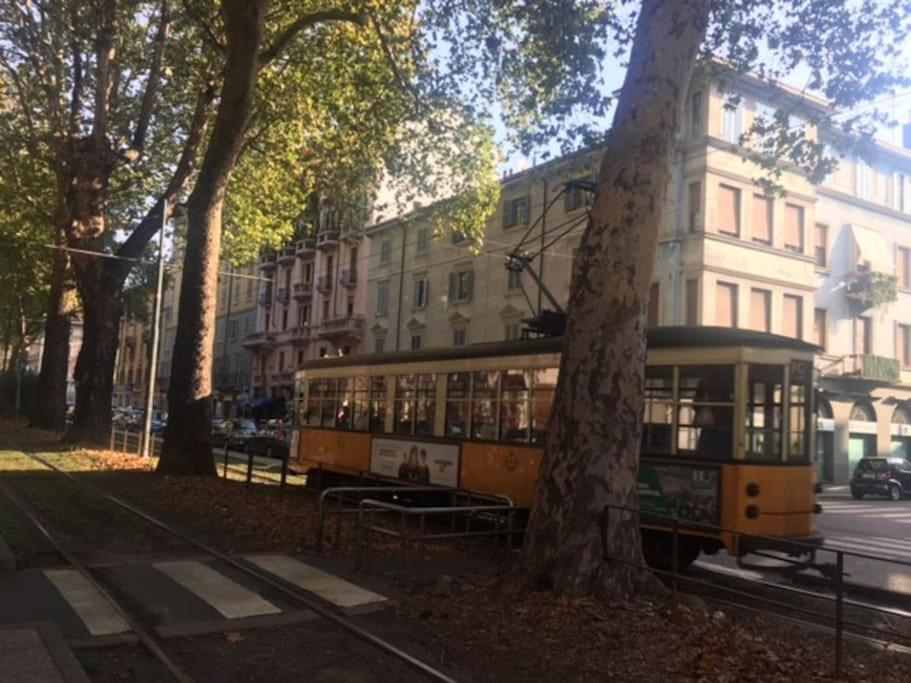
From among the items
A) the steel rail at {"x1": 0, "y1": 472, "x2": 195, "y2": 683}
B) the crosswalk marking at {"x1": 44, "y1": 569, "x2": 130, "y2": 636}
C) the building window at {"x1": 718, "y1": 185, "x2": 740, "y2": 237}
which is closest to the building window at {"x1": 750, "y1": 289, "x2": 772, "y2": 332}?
the building window at {"x1": 718, "y1": 185, "x2": 740, "y2": 237}

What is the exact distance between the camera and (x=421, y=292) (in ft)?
143

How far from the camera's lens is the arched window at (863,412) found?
115 feet

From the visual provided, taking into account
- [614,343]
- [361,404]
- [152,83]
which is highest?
[152,83]

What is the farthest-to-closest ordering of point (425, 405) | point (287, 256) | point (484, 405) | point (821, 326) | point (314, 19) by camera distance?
point (287, 256) < point (821, 326) < point (314, 19) < point (425, 405) < point (484, 405)

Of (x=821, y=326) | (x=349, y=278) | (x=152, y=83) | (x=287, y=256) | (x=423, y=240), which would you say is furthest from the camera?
(x=287, y=256)

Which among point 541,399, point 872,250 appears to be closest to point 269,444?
point 541,399

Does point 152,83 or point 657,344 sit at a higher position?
point 152,83

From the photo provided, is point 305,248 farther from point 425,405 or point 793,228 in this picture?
point 425,405

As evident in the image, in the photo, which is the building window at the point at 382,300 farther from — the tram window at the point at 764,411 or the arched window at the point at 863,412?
the tram window at the point at 764,411

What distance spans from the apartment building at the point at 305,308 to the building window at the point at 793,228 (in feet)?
75.6

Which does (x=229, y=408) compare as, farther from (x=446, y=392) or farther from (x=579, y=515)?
(x=579, y=515)

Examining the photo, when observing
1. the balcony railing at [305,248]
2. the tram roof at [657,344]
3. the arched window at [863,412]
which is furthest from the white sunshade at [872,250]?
the balcony railing at [305,248]

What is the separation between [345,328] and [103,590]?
4193cm

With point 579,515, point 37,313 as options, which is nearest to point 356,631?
point 579,515
